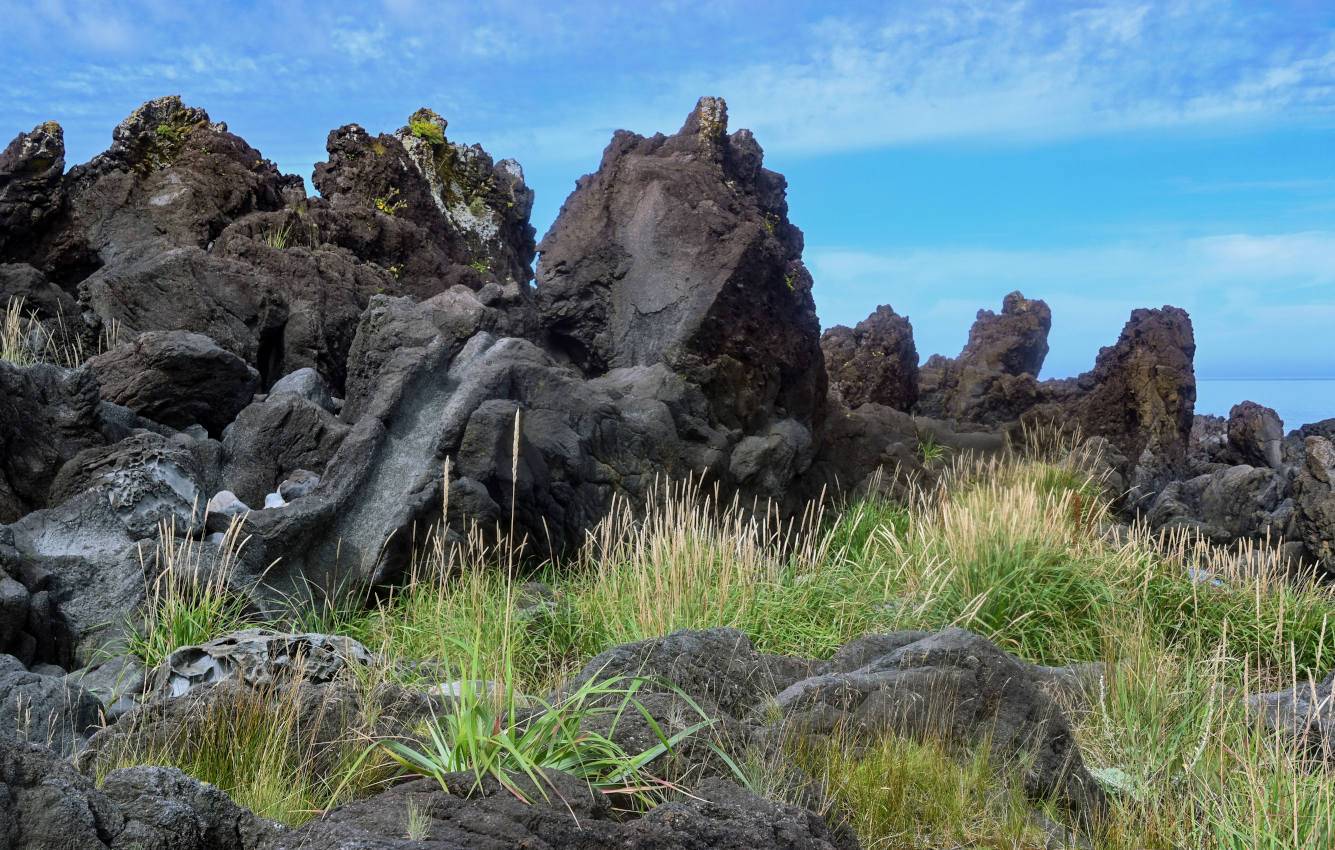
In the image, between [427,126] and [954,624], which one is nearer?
[954,624]

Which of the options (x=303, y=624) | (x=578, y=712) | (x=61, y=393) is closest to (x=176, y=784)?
(x=578, y=712)

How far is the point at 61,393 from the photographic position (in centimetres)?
855

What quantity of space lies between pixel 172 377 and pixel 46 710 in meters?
5.13

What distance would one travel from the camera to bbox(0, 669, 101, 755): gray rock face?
5297mm

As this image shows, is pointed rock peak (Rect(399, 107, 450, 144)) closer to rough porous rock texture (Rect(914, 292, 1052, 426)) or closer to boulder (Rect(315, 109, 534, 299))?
boulder (Rect(315, 109, 534, 299))

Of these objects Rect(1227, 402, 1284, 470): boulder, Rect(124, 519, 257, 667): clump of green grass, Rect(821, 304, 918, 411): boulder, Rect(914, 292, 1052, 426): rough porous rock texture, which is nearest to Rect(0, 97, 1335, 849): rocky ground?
Rect(124, 519, 257, 667): clump of green grass

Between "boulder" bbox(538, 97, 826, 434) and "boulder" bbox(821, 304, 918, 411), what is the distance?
9.95 meters

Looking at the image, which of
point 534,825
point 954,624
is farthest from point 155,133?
point 534,825

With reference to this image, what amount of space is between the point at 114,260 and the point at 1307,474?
1527 cm

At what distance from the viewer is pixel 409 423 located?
9500 millimetres

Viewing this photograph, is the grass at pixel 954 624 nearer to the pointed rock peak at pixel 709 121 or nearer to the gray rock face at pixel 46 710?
the gray rock face at pixel 46 710

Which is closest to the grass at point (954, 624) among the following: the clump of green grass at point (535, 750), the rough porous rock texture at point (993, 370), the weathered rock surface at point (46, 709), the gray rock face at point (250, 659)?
the clump of green grass at point (535, 750)

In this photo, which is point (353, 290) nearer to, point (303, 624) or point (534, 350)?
point (534, 350)

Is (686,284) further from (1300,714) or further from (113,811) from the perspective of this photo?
(113,811)
